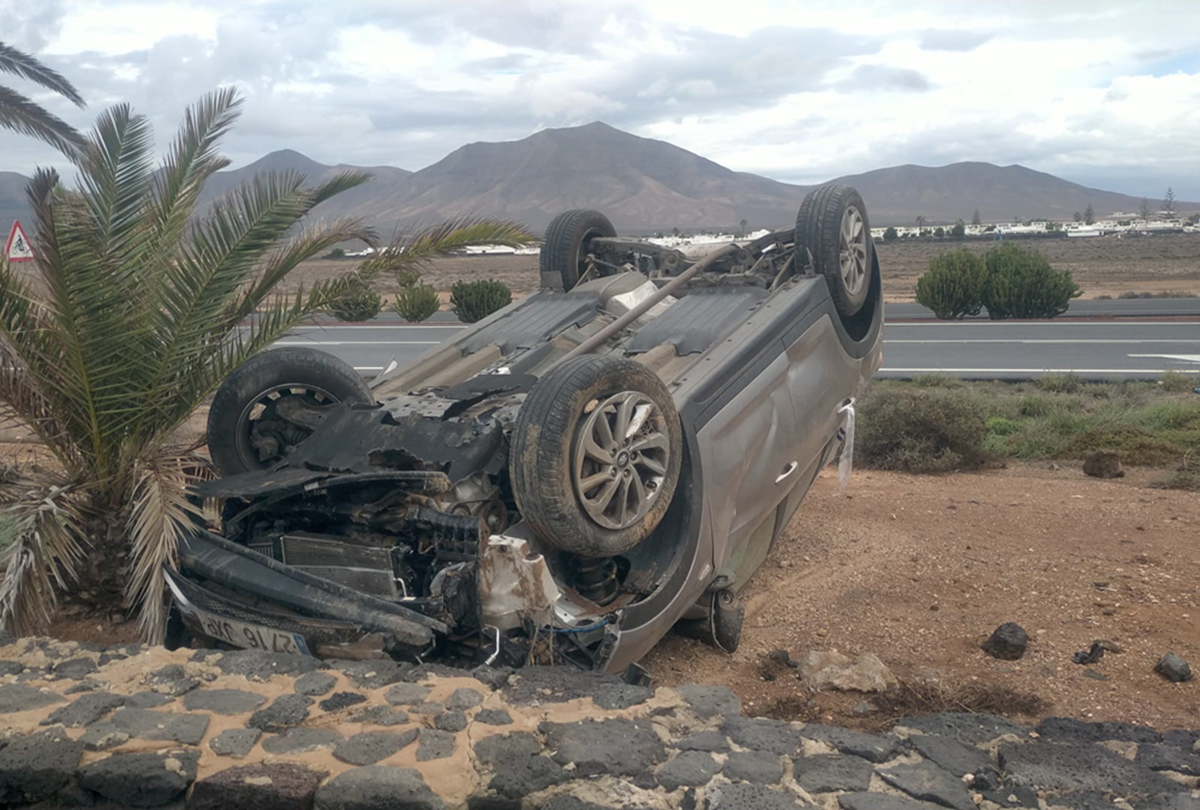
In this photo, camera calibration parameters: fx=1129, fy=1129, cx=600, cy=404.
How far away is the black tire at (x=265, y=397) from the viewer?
18.3 feet

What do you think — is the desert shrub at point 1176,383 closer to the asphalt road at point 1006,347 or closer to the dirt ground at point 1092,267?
the asphalt road at point 1006,347

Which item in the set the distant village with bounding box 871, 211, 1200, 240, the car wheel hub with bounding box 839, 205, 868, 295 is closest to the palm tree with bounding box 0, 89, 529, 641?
the car wheel hub with bounding box 839, 205, 868, 295

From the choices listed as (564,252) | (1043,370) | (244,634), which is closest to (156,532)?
(244,634)

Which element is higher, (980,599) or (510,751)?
(510,751)

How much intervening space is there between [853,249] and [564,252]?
1.96 metres

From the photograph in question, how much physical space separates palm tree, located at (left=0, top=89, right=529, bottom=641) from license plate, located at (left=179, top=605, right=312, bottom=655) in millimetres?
293

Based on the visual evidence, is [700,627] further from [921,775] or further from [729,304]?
[921,775]

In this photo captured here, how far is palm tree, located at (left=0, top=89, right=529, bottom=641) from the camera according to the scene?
518 cm

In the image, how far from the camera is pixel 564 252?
7727 millimetres

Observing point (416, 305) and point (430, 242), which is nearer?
point (430, 242)

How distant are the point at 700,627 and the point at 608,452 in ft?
5.48

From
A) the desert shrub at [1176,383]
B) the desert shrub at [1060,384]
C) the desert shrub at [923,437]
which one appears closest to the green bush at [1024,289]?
the desert shrub at [1176,383]

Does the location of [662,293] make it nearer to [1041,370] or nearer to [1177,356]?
[1041,370]

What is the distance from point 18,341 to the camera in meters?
5.45
